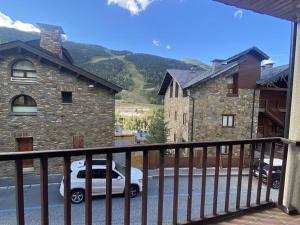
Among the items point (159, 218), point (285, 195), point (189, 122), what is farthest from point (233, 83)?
point (159, 218)

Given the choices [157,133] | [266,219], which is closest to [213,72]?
[157,133]

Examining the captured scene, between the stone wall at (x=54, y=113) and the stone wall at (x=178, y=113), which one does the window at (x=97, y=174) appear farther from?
the stone wall at (x=178, y=113)

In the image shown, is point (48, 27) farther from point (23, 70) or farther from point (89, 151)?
point (89, 151)

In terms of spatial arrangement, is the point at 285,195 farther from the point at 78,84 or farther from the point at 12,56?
the point at 12,56

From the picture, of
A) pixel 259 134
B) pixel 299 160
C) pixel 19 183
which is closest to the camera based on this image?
pixel 19 183

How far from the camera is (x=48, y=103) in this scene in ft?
28.8

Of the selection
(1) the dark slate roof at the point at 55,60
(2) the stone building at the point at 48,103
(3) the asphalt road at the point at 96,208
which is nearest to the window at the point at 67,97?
(2) the stone building at the point at 48,103

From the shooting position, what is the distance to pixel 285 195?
2.26m

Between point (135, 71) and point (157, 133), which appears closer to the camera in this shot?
point (157, 133)

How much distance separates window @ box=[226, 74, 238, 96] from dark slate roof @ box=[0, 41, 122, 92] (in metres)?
5.74

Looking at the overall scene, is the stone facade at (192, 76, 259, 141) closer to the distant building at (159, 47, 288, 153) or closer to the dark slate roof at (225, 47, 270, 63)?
the distant building at (159, 47, 288, 153)

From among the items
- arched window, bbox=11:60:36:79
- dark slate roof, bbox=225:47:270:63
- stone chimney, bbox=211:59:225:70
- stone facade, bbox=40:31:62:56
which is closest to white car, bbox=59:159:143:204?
arched window, bbox=11:60:36:79

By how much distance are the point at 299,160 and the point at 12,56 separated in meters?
8.72

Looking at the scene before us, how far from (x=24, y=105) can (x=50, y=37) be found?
3063 mm
